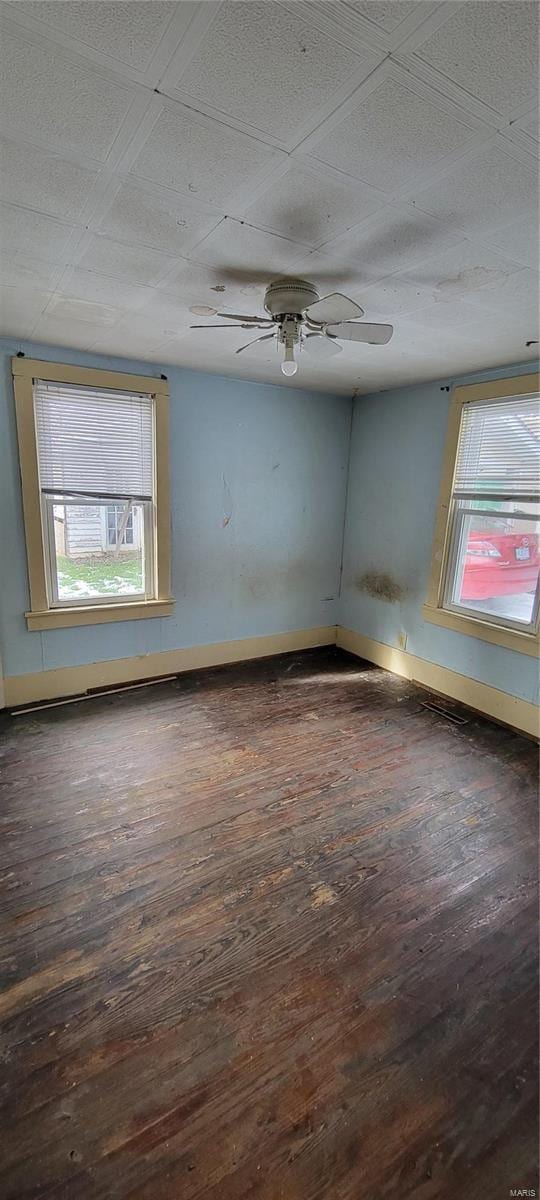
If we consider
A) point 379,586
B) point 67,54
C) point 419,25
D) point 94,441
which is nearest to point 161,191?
point 67,54

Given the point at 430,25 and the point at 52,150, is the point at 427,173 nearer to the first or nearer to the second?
the point at 430,25

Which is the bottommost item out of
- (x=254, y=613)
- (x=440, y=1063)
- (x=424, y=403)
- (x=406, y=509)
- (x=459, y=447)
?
(x=440, y=1063)

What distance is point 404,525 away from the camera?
166 inches

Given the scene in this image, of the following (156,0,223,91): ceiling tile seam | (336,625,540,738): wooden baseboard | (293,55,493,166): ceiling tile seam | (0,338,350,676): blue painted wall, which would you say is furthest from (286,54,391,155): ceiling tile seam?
(336,625,540,738): wooden baseboard

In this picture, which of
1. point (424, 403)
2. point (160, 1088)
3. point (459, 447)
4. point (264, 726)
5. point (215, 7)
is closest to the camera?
point (215, 7)

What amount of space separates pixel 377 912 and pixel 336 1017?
45 centimetres

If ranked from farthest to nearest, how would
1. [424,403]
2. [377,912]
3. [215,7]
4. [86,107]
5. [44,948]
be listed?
[424,403] < [377,912] < [44,948] < [86,107] < [215,7]

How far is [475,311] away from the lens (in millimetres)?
2270

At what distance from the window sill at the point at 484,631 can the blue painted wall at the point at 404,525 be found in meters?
0.05

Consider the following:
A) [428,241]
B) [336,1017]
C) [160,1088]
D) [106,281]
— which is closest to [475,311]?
[428,241]

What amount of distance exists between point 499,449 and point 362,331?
71.8 inches

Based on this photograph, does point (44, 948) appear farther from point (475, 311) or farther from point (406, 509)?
point (406, 509)

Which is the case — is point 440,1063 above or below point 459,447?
below

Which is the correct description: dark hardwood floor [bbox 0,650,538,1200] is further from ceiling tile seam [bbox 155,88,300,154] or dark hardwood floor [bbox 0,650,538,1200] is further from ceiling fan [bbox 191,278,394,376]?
ceiling tile seam [bbox 155,88,300,154]
